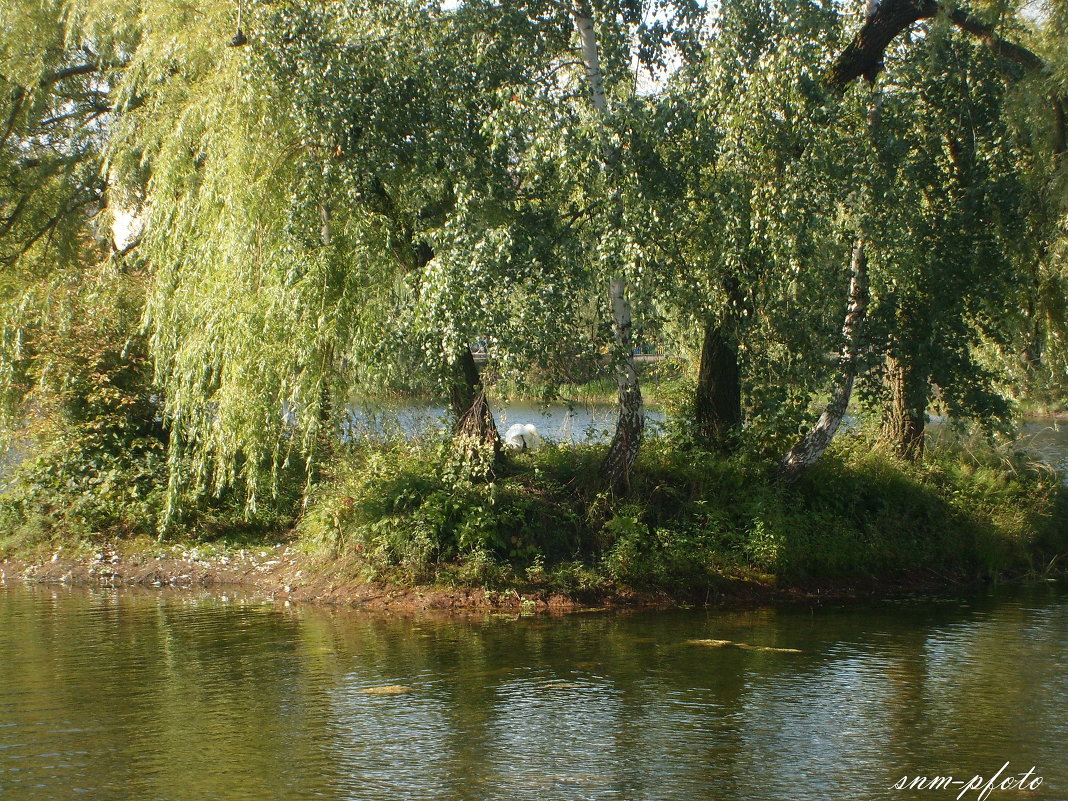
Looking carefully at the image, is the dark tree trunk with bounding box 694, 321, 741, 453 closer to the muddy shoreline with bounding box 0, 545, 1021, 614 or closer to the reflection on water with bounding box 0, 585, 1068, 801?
the muddy shoreline with bounding box 0, 545, 1021, 614

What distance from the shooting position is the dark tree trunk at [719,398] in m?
14.8

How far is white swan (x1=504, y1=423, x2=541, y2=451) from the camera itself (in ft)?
49.3

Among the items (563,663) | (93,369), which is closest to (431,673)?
(563,663)

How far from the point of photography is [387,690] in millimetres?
9391

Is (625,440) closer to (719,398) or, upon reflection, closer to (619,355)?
(619,355)

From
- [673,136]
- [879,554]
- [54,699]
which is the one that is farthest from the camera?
[879,554]

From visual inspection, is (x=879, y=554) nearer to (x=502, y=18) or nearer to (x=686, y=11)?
(x=686, y=11)

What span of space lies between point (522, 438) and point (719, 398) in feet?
9.50

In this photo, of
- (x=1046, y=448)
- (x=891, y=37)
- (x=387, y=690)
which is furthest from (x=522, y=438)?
(x=1046, y=448)

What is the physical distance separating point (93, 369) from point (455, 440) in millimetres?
5893

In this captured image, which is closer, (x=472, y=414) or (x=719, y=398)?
(x=472, y=414)

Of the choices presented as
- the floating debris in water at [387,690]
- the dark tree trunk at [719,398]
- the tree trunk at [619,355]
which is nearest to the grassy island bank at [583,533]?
the tree trunk at [619,355]

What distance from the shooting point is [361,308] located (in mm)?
12812

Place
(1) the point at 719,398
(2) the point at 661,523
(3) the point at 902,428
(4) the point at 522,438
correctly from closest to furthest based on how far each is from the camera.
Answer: (2) the point at 661,523 < (1) the point at 719,398 < (4) the point at 522,438 < (3) the point at 902,428
